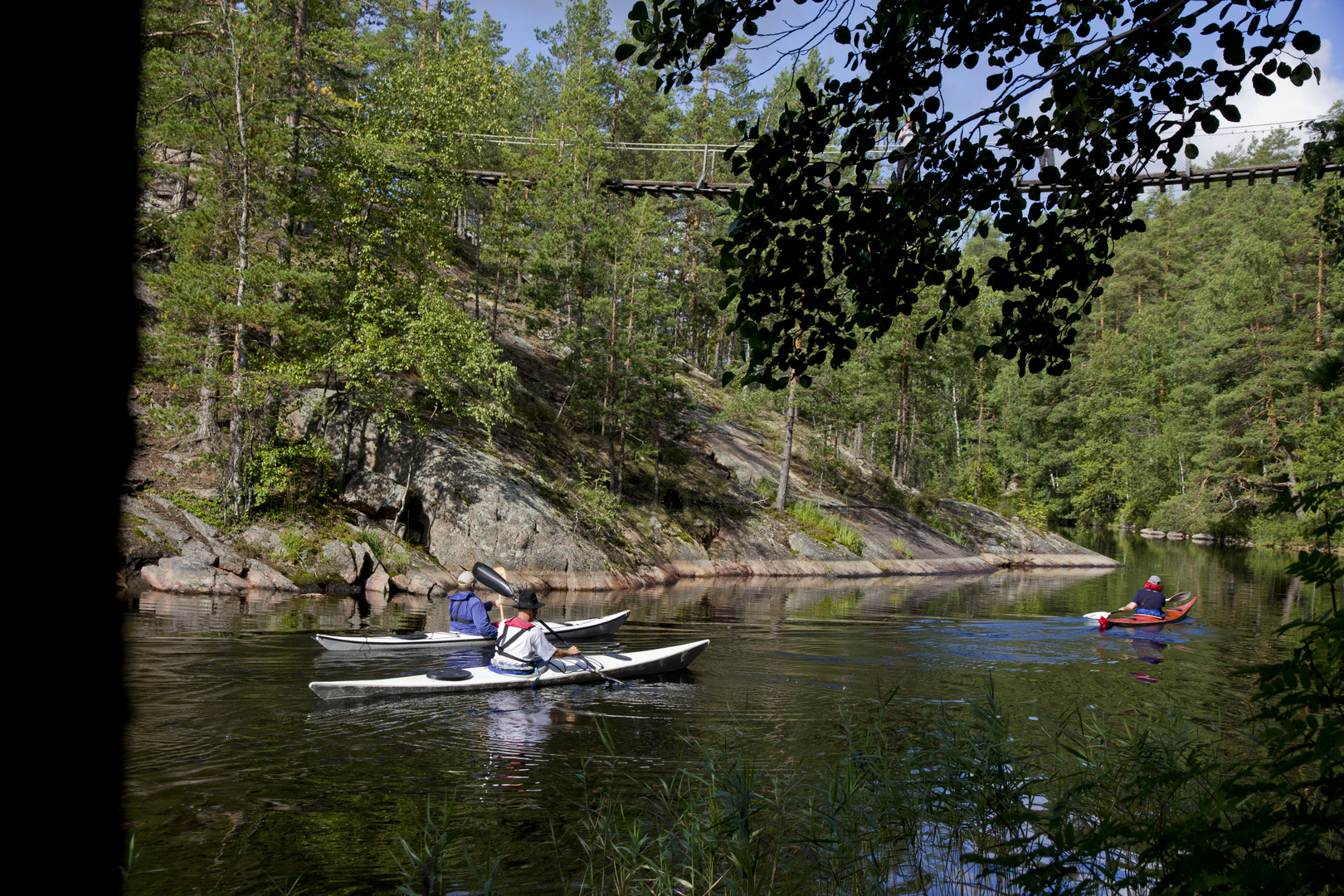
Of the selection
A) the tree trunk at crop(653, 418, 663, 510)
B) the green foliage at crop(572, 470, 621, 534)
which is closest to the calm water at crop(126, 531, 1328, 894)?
the green foliage at crop(572, 470, 621, 534)

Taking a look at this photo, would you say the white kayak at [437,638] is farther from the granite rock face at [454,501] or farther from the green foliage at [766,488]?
the green foliage at [766,488]

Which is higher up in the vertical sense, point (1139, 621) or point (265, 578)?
point (265, 578)

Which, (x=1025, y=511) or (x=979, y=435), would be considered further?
(x=979, y=435)

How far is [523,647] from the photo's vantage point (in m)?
11.4

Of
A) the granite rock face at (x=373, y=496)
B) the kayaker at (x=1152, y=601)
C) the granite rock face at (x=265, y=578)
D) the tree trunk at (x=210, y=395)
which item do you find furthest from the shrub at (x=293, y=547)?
the kayaker at (x=1152, y=601)

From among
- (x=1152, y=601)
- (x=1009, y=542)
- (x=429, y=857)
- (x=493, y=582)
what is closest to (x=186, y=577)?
(x=493, y=582)

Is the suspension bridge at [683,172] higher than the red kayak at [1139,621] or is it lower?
higher

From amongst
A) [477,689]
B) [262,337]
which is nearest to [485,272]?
[262,337]

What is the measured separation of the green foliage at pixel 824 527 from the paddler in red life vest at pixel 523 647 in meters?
19.4

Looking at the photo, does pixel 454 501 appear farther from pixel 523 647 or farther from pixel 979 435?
pixel 979 435

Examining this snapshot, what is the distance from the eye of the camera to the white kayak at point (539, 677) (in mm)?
10031

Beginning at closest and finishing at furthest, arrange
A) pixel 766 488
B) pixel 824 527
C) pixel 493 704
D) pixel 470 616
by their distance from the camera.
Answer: pixel 493 704
pixel 470 616
pixel 824 527
pixel 766 488

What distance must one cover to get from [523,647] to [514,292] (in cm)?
3164

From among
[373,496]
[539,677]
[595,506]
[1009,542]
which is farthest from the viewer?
[1009,542]
